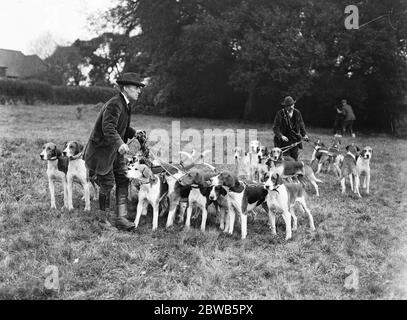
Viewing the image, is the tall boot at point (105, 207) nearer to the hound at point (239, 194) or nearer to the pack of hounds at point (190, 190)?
the pack of hounds at point (190, 190)

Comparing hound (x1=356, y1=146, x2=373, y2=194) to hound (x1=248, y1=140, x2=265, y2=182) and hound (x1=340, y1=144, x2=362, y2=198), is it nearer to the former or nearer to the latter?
hound (x1=340, y1=144, x2=362, y2=198)

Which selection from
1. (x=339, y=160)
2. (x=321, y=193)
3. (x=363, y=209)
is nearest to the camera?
(x=363, y=209)

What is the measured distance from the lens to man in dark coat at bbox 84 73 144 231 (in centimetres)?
671

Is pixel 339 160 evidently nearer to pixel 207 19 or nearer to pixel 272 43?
pixel 272 43

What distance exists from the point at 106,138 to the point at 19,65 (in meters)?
49.0

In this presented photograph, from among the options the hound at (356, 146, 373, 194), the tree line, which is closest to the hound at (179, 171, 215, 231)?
the hound at (356, 146, 373, 194)

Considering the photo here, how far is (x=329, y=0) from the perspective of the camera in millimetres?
24859

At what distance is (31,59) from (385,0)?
145 ft

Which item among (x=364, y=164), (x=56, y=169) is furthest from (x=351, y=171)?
(x=56, y=169)

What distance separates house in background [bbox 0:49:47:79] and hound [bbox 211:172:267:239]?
1832 inches

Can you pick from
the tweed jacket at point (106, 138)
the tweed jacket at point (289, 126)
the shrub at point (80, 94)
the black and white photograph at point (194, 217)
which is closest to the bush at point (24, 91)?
the shrub at point (80, 94)

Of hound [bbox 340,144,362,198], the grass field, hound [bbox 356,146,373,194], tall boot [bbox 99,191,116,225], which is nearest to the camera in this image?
the grass field

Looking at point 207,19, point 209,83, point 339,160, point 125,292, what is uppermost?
point 207,19
